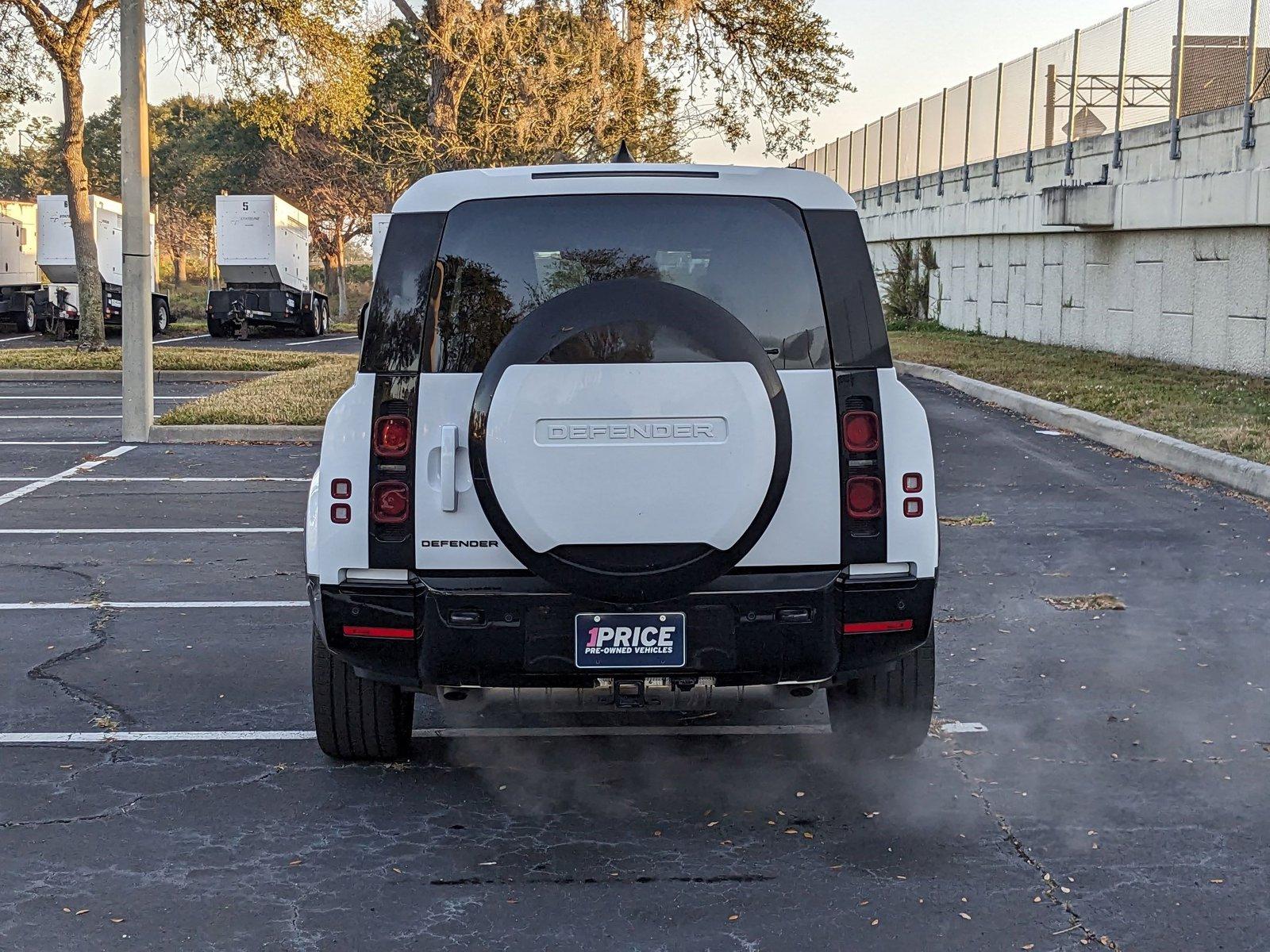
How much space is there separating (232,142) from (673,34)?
119 ft

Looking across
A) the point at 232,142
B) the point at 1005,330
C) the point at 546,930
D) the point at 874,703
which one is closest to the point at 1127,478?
the point at 874,703

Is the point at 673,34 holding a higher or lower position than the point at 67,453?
higher

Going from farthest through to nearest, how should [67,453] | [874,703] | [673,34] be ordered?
[673,34], [67,453], [874,703]

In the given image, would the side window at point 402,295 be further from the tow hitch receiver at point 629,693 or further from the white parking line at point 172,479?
the white parking line at point 172,479

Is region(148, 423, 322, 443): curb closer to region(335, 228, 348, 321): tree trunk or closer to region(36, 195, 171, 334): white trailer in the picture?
region(36, 195, 171, 334): white trailer

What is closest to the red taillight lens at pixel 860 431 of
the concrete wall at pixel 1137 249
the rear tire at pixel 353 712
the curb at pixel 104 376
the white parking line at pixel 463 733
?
the white parking line at pixel 463 733

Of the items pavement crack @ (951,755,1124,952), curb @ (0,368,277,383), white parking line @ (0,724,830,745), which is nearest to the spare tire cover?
pavement crack @ (951,755,1124,952)

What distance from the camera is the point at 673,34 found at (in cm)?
2470

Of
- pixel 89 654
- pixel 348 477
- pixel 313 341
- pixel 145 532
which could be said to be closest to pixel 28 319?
pixel 313 341

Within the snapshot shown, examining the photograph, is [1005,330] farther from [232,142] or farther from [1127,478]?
[232,142]

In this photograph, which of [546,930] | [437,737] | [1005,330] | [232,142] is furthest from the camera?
[232,142]

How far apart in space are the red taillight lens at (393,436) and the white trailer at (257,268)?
3332cm

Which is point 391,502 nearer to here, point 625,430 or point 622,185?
point 625,430

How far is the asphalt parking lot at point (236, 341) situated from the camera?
3341cm
